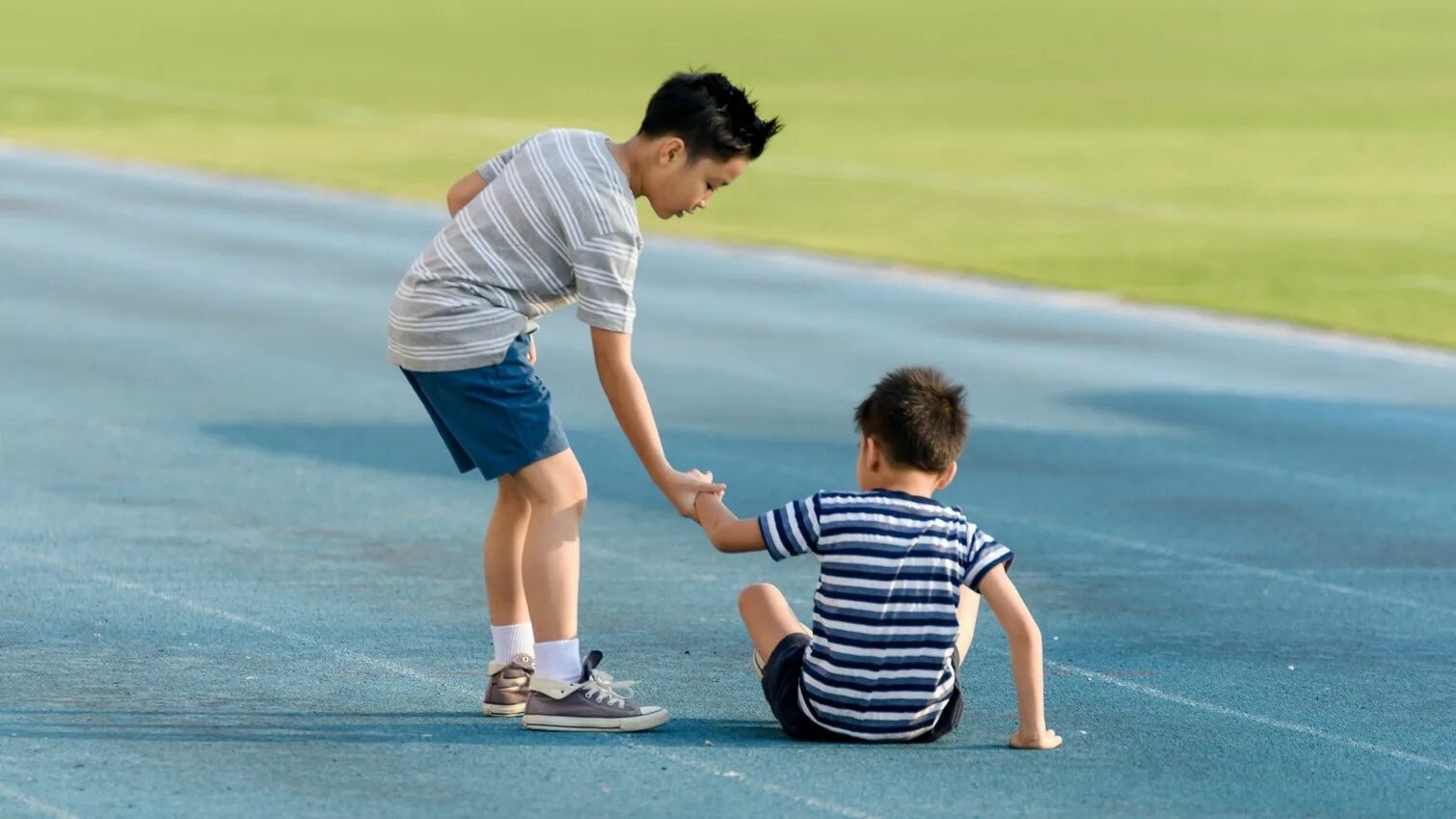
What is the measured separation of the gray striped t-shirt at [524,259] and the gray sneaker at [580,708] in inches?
35.8

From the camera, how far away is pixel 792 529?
21.1ft

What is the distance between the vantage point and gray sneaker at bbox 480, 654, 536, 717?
7020 mm

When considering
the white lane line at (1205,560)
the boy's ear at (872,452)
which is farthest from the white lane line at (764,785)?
the white lane line at (1205,560)

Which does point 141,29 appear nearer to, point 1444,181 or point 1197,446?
point 1444,181

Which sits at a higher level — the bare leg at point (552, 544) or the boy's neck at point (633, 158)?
the boy's neck at point (633, 158)

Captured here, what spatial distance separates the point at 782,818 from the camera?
19.9 ft

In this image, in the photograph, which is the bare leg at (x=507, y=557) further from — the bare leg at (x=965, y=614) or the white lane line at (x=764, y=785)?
the bare leg at (x=965, y=614)

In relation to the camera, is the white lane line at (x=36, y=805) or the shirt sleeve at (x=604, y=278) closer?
the white lane line at (x=36, y=805)

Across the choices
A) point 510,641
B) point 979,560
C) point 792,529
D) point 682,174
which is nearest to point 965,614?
point 979,560

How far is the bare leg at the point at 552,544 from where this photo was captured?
6719 millimetres

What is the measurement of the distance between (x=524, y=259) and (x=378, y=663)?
5.38ft

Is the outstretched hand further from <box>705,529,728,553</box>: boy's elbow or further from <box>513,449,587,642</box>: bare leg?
<box>513,449,587,642</box>: bare leg

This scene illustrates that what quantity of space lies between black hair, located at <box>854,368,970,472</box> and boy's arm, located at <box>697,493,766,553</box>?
400mm

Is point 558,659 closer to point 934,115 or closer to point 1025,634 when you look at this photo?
point 1025,634
